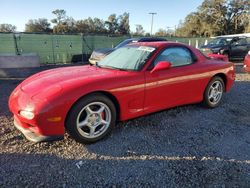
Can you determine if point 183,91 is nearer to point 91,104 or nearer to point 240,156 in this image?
point 240,156

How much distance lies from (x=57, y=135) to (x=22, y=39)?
10.7 meters

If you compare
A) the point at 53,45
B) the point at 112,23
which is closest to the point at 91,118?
the point at 53,45

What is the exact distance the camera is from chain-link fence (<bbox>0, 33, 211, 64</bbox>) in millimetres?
12031

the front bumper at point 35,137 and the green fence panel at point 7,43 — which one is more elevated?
the green fence panel at point 7,43

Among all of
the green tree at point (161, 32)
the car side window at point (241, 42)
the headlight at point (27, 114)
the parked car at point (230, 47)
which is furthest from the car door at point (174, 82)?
the green tree at point (161, 32)

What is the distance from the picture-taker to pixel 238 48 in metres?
14.5

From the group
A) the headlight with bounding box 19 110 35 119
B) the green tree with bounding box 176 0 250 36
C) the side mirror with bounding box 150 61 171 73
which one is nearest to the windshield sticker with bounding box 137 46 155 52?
the side mirror with bounding box 150 61 171 73

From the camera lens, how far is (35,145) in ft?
10.9

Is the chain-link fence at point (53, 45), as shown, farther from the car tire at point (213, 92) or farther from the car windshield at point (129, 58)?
the car tire at point (213, 92)

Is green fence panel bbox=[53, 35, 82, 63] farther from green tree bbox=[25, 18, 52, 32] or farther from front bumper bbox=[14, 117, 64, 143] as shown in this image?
green tree bbox=[25, 18, 52, 32]

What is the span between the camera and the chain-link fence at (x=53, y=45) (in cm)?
1203

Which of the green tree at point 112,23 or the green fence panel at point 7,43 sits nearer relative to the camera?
the green fence panel at point 7,43

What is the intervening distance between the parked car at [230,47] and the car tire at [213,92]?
9.30 metres

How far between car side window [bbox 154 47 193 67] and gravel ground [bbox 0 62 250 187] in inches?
39.6
